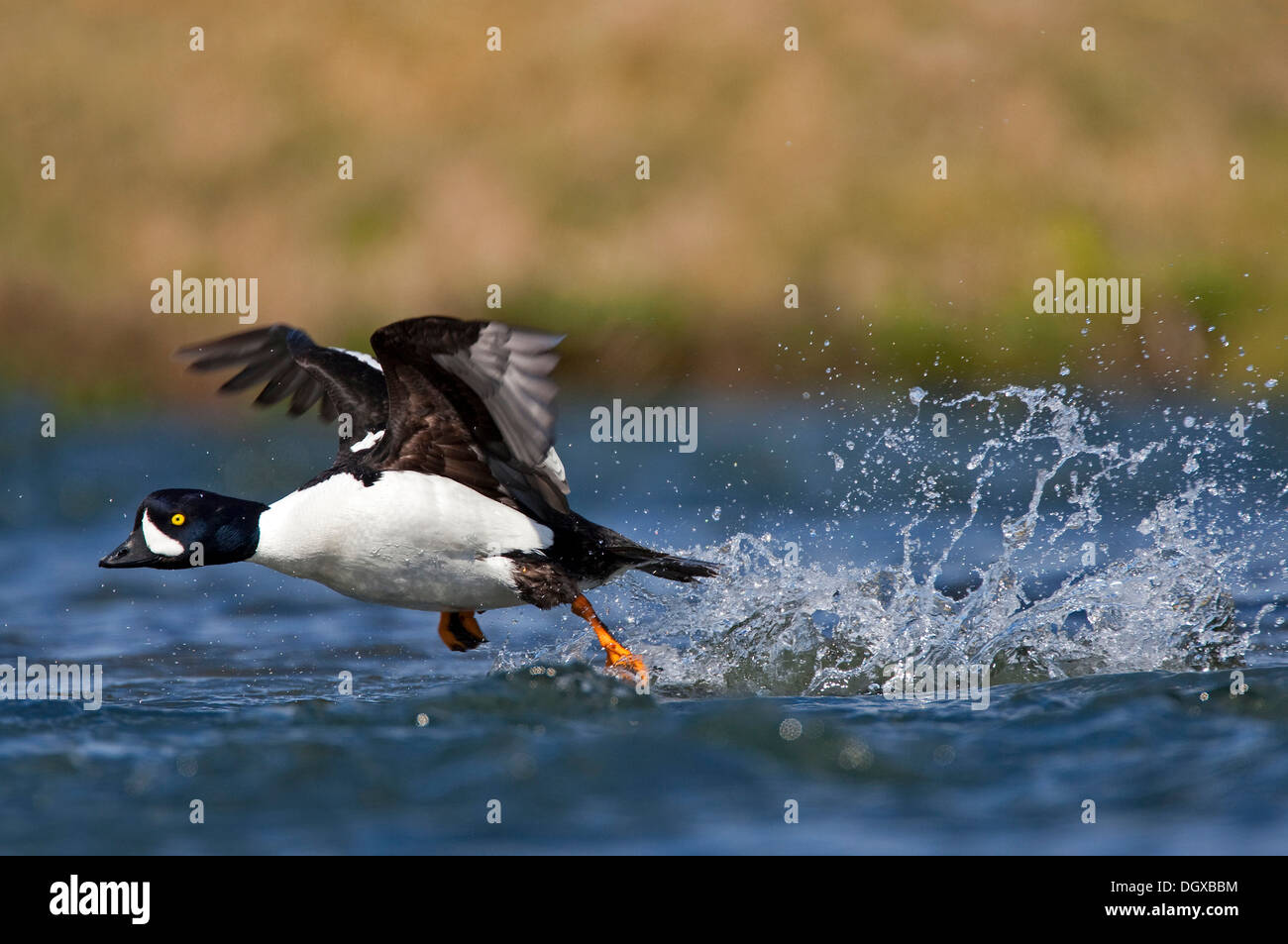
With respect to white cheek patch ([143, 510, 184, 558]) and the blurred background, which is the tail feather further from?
the blurred background

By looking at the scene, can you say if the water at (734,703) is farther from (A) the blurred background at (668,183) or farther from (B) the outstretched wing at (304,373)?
(A) the blurred background at (668,183)

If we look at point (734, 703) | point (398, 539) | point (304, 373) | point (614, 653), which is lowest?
point (734, 703)

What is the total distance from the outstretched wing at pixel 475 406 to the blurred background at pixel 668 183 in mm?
9771

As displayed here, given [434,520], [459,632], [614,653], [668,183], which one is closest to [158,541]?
[434,520]

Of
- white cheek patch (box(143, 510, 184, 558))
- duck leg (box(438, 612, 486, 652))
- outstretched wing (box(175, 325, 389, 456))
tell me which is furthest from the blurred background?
white cheek patch (box(143, 510, 184, 558))

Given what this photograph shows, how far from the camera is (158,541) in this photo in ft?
23.4

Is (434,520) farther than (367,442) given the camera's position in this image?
No

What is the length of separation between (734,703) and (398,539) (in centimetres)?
180

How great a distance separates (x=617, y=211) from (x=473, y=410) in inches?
497

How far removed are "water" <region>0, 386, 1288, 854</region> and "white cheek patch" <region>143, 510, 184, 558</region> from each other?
79 centimetres

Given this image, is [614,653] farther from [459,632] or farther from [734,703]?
[459,632]

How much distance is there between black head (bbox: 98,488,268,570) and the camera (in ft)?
23.4
